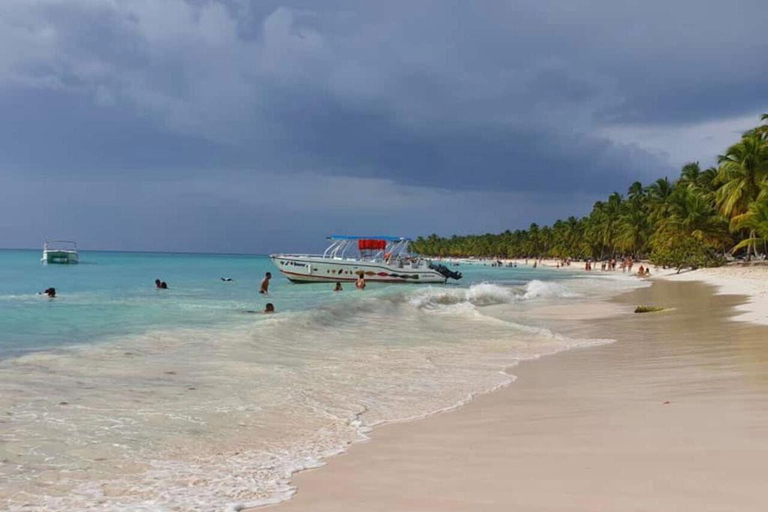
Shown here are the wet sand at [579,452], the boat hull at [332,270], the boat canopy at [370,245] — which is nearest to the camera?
the wet sand at [579,452]

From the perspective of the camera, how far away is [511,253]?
17112 cm

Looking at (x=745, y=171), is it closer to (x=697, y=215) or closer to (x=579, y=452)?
(x=697, y=215)

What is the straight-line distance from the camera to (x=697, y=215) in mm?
62219

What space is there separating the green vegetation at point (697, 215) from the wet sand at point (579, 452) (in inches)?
1621

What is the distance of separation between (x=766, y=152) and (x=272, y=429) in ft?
184

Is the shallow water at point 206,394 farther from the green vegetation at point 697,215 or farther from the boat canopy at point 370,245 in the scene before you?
the green vegetation at point 697,215

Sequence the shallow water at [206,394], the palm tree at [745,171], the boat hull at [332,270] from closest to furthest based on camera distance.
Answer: the shallow water at [206,394] → the boat hull at [332,270] → the palm tree at [745,171]

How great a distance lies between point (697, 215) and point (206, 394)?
6359 cm

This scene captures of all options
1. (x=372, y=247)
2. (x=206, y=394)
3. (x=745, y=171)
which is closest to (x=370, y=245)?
(x=372, y=247)

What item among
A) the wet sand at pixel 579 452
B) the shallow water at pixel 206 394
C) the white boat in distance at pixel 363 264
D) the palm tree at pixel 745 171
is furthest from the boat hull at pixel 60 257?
the wet sand at pixel 579 452

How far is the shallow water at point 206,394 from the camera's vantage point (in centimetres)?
492

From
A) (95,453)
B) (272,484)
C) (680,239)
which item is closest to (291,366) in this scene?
(95,453)

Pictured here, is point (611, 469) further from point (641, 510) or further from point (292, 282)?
point (292, 282)

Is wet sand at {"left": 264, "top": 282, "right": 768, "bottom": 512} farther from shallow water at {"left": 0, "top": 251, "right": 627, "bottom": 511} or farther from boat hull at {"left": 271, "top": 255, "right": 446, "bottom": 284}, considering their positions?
boat hull at {"left": 271, "top": 255, "right": 446, "bottom": 284}
